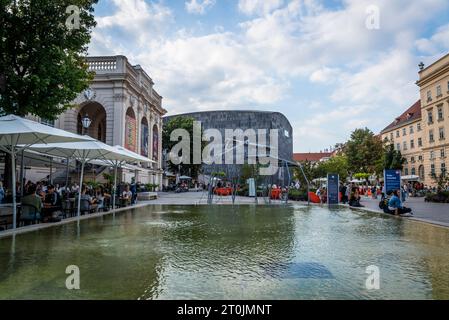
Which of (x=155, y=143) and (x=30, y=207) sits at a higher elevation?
(x=155, y=143)

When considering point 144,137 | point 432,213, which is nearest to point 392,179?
point 432,213

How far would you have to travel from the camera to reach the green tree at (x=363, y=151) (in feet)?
206

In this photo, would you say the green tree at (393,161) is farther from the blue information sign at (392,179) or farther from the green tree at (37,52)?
the green tree at (37,52)

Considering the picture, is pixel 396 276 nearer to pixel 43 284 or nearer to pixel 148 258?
pixel 148 258

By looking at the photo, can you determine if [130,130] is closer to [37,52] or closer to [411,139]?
[37,52]

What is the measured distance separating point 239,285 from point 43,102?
13138 millimetres

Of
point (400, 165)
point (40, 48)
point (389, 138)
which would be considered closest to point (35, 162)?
point (40, 48)

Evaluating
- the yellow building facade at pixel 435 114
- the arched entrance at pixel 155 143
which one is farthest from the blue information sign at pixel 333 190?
the yellow building facade at pixel 435 114

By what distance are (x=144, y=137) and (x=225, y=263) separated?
3526 cm

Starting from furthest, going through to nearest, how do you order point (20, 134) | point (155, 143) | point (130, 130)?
1. point (155, 143)
2. point (130, 130)
3. point (20, 134)

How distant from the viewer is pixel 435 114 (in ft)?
170

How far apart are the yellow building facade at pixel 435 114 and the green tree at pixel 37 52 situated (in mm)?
47297

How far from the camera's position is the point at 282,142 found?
102 m
